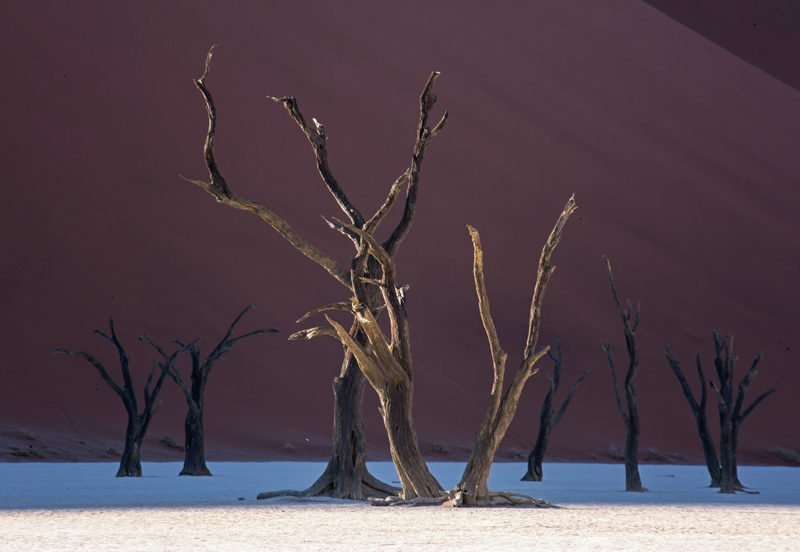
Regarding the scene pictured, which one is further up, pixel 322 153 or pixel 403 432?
pixel 322 153

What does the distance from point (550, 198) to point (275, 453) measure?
15911 mm

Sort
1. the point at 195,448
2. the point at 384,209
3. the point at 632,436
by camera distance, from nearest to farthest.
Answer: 1. the point at 384,209
2. the point at 632,436
3. the point at 195,448

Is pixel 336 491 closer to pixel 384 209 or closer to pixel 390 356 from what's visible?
pixel 390 356

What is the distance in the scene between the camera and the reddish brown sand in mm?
34719

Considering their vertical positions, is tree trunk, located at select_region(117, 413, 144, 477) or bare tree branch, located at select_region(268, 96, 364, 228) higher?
bare tree branch, located at select_region(268, 96, 364, 228)

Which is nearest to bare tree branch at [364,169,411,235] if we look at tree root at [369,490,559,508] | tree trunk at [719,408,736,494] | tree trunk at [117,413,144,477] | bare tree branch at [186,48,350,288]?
bare tree branch at [186,48,350,288]

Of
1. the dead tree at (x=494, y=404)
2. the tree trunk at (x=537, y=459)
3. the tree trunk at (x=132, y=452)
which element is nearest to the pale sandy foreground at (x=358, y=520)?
the dead tree at (x=494, y=404)

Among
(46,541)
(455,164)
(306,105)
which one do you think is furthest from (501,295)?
(46,541)

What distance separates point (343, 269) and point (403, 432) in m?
1.74

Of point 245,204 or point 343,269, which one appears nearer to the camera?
point 245,204

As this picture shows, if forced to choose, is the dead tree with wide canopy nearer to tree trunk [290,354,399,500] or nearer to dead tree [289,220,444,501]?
dead tree [289,220,444,501]

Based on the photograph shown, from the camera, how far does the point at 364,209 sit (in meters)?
40.6

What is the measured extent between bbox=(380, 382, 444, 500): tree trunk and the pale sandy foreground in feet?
2.05

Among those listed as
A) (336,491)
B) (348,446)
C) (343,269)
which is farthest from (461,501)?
(343,269)
